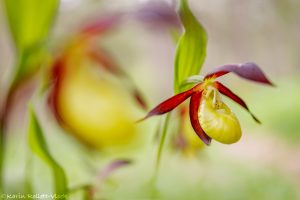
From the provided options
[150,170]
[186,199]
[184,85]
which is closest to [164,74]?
[150,170]

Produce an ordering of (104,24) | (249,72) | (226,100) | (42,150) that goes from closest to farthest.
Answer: (249,72)
(42,150)
(104,24)
(226,100)

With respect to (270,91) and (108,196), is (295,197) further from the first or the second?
(270,91)

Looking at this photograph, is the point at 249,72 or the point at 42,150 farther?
the point at 42,150

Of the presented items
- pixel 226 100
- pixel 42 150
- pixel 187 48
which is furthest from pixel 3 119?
pixel 226 100

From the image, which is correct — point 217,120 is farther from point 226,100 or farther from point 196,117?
point 226,100

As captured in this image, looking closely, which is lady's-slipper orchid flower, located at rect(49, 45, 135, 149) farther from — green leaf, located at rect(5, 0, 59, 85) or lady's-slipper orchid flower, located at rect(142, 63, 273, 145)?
lady's-slipper orchid flower, located at rect(142, 63, 273, 145)

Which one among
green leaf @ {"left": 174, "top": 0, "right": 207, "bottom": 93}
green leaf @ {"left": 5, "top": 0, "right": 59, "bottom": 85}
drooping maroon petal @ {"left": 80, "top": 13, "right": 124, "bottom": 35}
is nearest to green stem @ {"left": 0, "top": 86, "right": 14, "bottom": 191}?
green leaf @ {"left": 5, "top": 0, "right": 59, "bottom": 85}

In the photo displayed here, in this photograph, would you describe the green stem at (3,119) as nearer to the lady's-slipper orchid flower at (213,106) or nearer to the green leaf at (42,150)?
the green leaf at (42,150)
